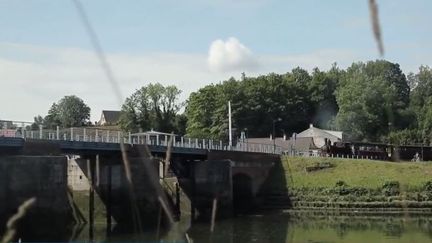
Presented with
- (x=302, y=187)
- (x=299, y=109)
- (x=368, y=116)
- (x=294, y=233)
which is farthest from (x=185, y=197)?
(x=299, y=109)

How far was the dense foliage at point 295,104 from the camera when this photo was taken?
108750 mm

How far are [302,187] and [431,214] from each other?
14883 millimetres

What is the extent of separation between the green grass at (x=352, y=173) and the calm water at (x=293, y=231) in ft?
32.3

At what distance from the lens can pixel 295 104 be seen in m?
124

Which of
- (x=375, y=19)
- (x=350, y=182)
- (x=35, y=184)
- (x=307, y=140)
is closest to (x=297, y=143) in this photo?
(x=307, y=140)

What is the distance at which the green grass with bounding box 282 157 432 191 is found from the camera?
6762cm

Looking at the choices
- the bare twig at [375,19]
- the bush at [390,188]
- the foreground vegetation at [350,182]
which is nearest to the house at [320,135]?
the foreground vegetation at [350,182]

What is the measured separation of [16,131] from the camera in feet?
148

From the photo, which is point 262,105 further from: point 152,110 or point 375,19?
point 375,19

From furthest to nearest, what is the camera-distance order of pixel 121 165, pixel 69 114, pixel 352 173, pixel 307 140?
pixel 69 114 → pixel 307 140 → pixel 352 173 → pixel 121 165

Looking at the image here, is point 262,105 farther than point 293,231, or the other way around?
point 262,105

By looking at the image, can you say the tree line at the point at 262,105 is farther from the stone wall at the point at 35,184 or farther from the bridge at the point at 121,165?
the stone wall at the point at 35,184

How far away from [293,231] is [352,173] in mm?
25353

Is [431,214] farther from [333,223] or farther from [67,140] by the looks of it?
[67,140]
